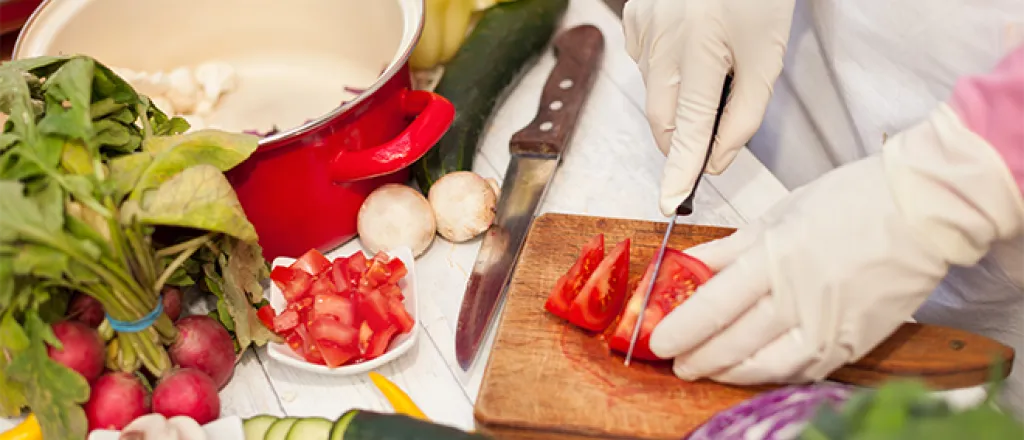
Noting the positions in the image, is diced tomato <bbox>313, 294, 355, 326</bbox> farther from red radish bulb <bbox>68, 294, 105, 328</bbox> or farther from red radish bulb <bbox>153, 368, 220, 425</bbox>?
red radish bulb <bbox>68, 294, 105, 328</bbox>

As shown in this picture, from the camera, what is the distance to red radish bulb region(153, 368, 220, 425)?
109 centimetres

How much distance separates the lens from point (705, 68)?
129 centimetres

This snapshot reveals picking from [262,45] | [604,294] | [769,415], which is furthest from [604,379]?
[262,45]

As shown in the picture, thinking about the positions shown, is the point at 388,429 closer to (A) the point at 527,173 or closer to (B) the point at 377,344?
(B) the point at 377,344

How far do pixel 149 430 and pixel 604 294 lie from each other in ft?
2.12

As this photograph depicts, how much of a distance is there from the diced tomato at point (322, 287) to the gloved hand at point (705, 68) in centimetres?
55

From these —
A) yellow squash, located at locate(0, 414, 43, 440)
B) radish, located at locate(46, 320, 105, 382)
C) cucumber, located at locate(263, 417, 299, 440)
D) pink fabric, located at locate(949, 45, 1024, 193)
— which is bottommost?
yellow squash, located at locate(0, 414, 43, 440)

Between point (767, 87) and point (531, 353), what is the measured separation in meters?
0.58

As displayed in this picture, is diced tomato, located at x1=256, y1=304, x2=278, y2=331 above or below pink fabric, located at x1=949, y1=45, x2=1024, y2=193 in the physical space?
below

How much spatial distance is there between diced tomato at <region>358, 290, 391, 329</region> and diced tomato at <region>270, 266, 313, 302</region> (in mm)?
95

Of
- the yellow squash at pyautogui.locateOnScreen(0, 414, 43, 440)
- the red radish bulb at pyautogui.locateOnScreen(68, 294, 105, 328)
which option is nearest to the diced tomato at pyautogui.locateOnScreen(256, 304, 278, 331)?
the red radish bulb at pyautogui.locateOnScreen(68, 294, 105, 328)

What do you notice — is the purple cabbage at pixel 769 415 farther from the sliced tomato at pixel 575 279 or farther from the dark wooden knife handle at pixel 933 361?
the sliced tomato at pixel 575 279

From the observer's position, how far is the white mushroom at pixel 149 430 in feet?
3.36

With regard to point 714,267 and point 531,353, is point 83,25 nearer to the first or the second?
point 531,353
